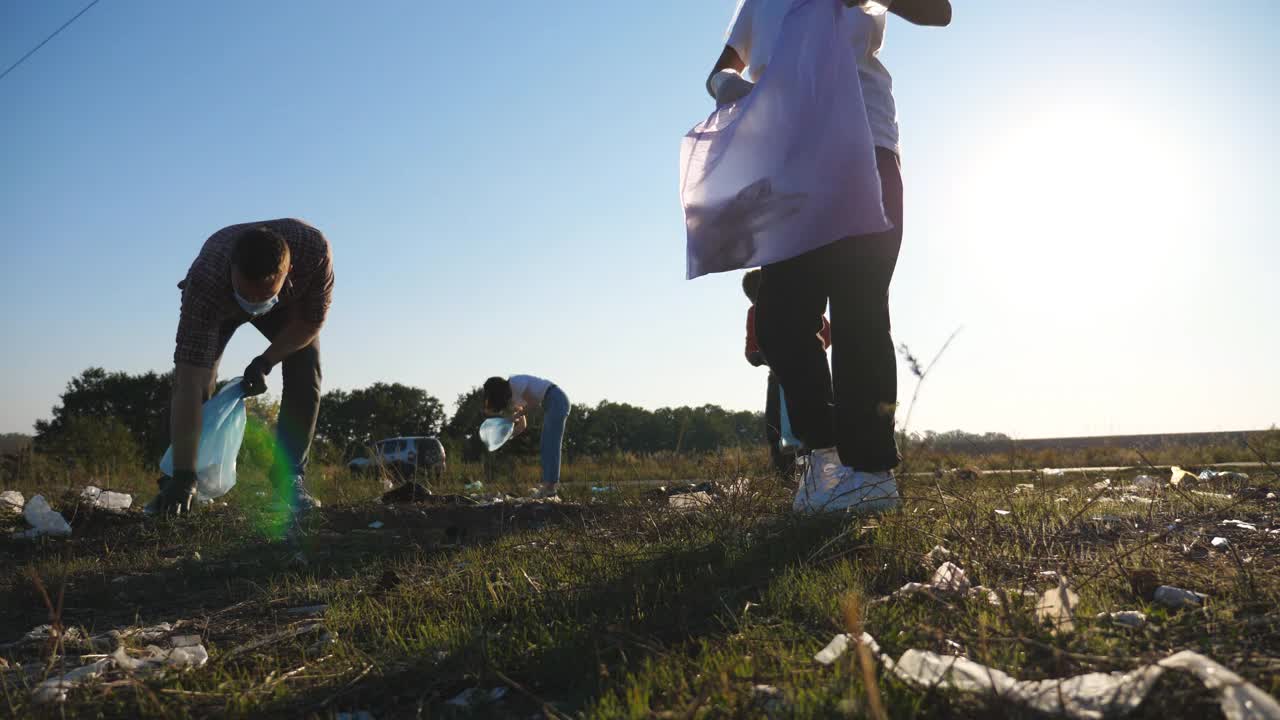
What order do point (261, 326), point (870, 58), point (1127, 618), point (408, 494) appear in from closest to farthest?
point (1127, 618), point (870, 58), point (261, 326), point (408, 494)

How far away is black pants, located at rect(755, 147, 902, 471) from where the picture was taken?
106 inches

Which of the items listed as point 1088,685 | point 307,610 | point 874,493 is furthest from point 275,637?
point 874,493

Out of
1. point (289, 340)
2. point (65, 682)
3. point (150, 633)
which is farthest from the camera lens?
point (289, 340)

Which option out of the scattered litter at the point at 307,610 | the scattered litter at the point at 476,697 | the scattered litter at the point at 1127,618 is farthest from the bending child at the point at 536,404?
the scattered litter at the point at 1127,618

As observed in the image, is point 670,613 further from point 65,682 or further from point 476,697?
point 65,682

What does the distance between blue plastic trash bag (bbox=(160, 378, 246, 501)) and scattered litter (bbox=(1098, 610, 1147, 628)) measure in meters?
4.19

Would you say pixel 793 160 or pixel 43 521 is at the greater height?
pixel 793 160

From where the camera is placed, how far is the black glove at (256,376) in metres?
4.37

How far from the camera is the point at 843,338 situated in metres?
2.72

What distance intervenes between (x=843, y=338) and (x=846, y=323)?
54 millimetres

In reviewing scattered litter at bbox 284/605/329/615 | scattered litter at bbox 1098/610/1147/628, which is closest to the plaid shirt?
scattered litter at bbox 284/605/329/615

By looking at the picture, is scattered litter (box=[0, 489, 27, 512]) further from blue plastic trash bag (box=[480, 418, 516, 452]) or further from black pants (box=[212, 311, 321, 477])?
blue plastic trash bag (box=[480, 418, 516, 452])

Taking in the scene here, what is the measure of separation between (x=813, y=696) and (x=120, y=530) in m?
3.94

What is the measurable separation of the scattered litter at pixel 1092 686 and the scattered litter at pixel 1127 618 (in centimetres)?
28
